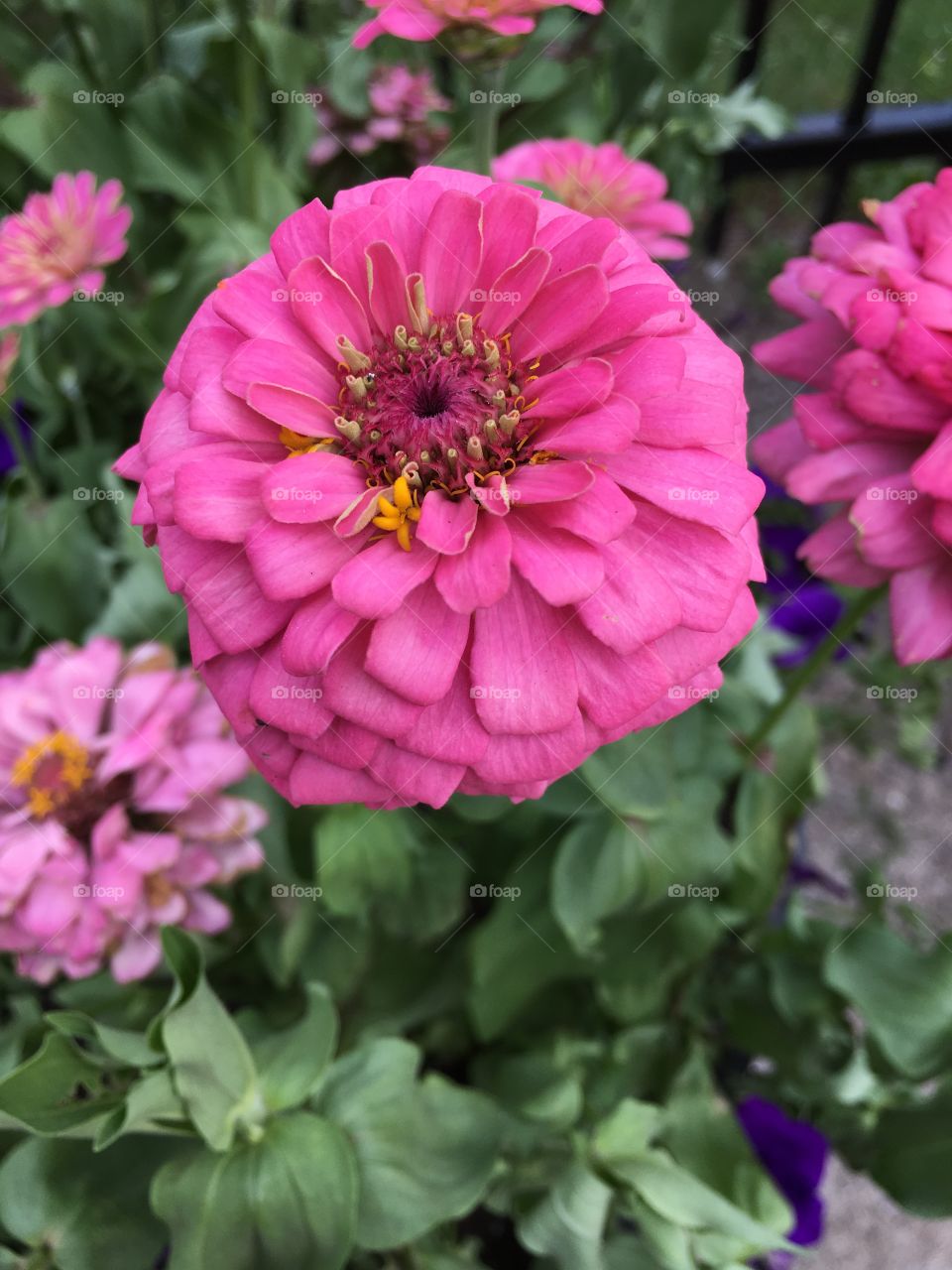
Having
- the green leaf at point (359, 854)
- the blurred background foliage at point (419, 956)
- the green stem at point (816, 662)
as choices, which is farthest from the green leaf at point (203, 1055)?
the green stem at point (816, 662)

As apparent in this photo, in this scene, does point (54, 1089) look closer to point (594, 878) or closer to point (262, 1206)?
point (262, 1206)

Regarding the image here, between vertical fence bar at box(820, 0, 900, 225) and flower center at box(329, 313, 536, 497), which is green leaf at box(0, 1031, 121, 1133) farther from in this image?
vertical fence bar at box(820, 0, 900, 225)

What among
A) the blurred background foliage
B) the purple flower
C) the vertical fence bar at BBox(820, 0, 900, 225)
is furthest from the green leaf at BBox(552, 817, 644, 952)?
the vertical fence bar at BBox(820, 0, 900, 225)

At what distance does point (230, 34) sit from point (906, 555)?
2.23 feet

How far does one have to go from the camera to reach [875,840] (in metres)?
1.00

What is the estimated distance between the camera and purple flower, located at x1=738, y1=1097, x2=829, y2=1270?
0.63 meters

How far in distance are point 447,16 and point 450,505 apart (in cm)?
24

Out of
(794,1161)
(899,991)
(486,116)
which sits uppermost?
(486,116)

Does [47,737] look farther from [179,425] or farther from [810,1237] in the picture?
[810,1237]

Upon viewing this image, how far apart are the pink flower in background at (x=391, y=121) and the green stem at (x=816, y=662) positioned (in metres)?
0.57

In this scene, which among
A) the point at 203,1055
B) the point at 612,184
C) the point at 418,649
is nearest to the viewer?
the point at 418,649

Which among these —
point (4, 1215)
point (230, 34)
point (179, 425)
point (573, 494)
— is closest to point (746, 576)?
point (573, 494)

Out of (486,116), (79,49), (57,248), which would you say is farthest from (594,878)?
(79,49)

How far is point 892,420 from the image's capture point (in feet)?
1.29
